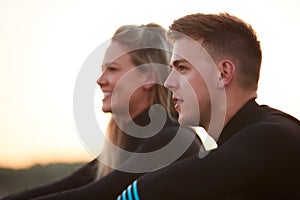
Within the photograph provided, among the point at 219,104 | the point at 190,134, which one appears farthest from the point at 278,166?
the point at 190,134

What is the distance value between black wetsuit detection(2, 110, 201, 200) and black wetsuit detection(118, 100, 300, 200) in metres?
0.86

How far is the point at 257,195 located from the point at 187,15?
805 mm

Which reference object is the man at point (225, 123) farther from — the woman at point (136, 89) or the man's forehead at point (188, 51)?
the woman at point (136, 89)

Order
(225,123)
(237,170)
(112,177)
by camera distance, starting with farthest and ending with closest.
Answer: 1. (112,177)
2. (225,123)
3. (237,170)

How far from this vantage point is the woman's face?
3500 millimetres

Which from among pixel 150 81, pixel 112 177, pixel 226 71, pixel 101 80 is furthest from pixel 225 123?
pixel 101 80

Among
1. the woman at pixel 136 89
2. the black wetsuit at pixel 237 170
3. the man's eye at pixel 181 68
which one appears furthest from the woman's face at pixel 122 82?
the black wetsuit at pixel 237 170

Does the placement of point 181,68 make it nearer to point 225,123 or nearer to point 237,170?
point 225,123

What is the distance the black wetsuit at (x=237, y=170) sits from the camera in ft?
6.51

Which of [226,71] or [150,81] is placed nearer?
[226,71]

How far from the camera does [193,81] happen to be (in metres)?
2.51

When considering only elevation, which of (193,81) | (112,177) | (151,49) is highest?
(193,81)

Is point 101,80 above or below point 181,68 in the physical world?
below

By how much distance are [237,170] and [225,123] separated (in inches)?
18.5
